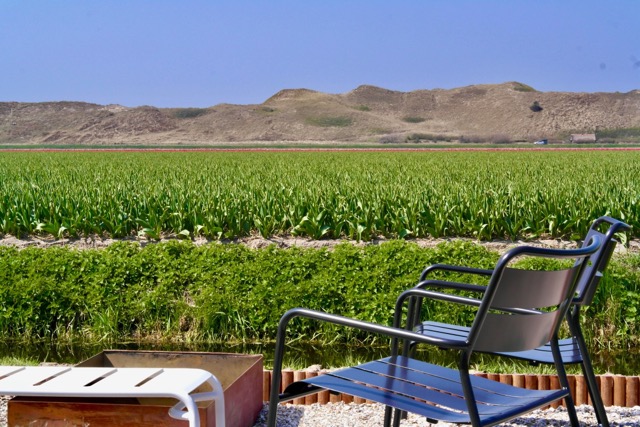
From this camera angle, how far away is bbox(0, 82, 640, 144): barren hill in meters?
135

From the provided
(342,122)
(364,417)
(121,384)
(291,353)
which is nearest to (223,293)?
(291,353)

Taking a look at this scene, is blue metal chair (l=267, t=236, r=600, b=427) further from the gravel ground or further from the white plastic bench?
the gravel ground

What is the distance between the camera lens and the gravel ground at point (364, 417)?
4.70 metres

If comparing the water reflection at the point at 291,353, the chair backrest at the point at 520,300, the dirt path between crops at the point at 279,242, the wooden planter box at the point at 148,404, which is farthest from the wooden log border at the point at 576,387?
the dirt path between crops at the point at 279,242

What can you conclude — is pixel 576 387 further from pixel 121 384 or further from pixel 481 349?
pixel 121 384

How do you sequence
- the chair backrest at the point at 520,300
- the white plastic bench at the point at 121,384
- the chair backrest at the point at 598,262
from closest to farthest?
the chair backrest at the point at 520,300 → the white plastic bench at the point at 121,384 → the chair backrest at the point at 598,262

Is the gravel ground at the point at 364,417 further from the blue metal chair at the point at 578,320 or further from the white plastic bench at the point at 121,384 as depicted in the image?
the white plastic bench at the point at 121,384

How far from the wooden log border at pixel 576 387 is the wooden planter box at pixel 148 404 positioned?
0.43m

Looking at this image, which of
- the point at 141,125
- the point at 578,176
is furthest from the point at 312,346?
the point at 141,125

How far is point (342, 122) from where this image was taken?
151 m

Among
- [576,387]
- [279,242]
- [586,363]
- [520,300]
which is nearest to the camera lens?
[520,300]

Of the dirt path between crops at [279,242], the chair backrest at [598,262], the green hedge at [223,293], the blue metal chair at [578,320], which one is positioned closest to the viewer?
the chair backrest at [598,262]

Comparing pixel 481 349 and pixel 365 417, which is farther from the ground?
pixel 481 349

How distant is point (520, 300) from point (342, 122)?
488ft
